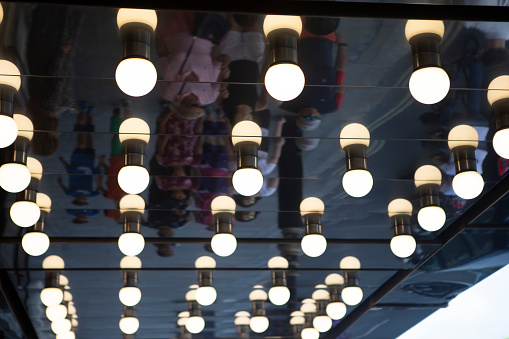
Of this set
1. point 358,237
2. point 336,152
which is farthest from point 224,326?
point 336,152

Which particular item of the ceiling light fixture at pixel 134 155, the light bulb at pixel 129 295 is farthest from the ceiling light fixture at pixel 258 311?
the ceiling light fixture at pixel 134 155

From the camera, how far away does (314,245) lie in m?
4.40

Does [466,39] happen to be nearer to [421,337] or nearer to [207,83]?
[207,83]

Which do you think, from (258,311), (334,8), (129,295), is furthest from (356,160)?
(258,311)

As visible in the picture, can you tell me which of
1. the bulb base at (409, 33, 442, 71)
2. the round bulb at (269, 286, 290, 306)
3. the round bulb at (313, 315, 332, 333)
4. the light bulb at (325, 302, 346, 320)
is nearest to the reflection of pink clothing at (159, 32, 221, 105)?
the bulb base at (409, 33, 442, 71)

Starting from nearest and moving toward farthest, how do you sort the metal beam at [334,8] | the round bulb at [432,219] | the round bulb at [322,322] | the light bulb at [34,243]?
the metal beam at [334,8] → the round bulb at [432,219] → the light bulb at [34,243] → the round bulb at [322,322]

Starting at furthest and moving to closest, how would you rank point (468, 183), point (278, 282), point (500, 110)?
point (278, 282), point (468, 183), point (500, 110)

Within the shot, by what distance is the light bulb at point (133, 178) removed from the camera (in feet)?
11.2

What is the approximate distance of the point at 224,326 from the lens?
7078 mm

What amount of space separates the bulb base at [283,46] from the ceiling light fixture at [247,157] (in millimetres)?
783

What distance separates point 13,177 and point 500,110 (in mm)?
2444

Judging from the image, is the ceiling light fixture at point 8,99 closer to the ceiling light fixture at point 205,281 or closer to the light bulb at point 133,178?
the light bulb at point 133,178

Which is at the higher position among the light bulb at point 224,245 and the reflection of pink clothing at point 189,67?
the reflection of pink clothing at point 189,67

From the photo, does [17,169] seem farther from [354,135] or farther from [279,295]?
[279,295]
